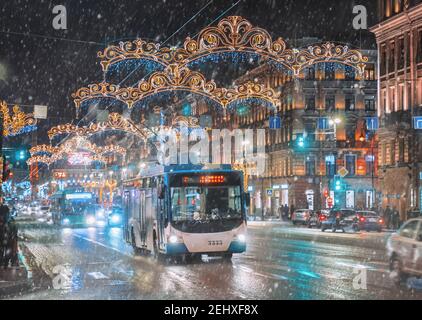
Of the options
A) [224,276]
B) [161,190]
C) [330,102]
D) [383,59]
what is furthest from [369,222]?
[330,102]

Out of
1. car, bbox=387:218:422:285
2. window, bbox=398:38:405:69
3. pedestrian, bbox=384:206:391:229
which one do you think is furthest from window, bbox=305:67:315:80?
car, bbox=387:218:422:285

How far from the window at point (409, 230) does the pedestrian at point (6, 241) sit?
10.2 metres

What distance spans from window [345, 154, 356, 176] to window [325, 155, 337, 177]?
5.06ft

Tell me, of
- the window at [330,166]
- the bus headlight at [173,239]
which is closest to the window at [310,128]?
the window at [330,166]

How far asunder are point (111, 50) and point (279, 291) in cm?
1325

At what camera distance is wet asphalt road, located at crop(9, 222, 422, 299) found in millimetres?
15797

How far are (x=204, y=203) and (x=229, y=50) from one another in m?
6.11

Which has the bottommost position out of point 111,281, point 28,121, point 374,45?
point 111,281

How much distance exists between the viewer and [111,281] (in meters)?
19.0

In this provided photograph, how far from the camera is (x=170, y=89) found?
97.1ft

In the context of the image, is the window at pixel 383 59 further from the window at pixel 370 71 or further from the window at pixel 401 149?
the window at pixel 370 71

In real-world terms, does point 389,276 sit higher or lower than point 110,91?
lower
